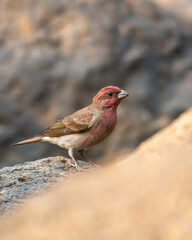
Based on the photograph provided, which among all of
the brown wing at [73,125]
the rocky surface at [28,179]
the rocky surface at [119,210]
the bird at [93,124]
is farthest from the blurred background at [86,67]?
the rocky surface at [119,210]

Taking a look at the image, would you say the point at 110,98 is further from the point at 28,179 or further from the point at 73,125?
the point at 28,179

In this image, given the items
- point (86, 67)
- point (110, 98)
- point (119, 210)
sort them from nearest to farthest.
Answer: point (119, 210)
point (110, 98)
point (86, 67)

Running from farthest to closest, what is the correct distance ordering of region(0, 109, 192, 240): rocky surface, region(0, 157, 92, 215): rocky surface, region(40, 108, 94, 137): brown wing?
region(40, 108, 94, 137): brown wing, region(0, 157, 92, 215): rocky surface, region(0, 109, 192, 240): rocky surface

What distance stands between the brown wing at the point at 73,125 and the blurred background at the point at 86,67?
2358 millimetres

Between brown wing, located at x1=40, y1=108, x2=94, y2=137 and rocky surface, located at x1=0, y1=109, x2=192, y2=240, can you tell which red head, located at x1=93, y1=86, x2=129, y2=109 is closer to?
brown wing, located at x1=40, y1=108, x2=94, y2=137

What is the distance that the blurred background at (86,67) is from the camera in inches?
337

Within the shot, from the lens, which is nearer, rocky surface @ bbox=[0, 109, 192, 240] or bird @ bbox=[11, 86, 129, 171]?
rocky surface @ bbox=[0, 109, 192, 240]

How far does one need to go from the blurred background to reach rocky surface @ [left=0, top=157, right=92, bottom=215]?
126 inches

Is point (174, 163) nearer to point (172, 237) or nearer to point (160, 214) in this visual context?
point (160, 214)

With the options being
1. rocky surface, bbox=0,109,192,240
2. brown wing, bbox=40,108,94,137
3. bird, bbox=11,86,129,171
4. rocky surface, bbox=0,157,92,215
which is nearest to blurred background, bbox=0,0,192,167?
brown wing, bbox=40,108,94,137

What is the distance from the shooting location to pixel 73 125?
5836 mm

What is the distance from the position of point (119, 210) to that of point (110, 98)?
363cm

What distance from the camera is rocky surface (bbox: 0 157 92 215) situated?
4336mm

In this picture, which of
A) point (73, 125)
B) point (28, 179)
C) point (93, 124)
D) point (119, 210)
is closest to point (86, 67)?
point (73, 125)
